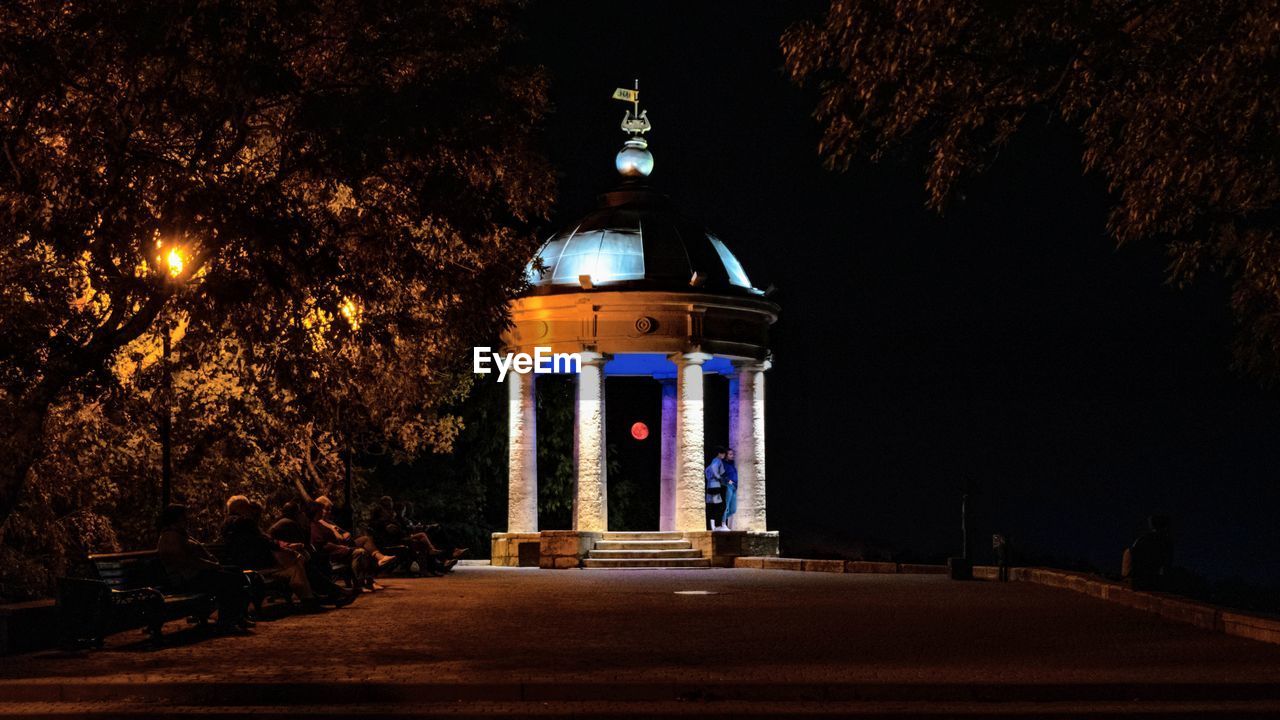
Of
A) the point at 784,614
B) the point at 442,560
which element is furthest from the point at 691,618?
the point at 442,560

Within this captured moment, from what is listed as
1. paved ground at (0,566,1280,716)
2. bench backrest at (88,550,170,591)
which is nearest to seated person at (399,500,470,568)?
paved ground at (0,566,1280,716)

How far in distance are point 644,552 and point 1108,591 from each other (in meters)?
15.1

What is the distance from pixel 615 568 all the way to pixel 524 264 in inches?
559

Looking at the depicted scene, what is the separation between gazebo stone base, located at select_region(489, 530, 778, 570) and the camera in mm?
34656

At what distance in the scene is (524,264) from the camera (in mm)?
21453

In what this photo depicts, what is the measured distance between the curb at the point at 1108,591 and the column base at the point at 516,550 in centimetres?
450

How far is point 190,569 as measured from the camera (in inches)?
632

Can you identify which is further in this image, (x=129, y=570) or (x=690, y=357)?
(x=690, y=357)

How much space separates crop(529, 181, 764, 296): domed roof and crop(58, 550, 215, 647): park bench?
69.2 ft

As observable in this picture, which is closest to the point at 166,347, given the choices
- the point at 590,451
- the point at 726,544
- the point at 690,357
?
the point at 590,451

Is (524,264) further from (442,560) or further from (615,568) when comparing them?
(615,568)

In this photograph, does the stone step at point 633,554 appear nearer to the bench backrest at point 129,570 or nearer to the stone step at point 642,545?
the stone step at point 642,545

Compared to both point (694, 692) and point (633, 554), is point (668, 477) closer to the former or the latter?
point (633, 554)

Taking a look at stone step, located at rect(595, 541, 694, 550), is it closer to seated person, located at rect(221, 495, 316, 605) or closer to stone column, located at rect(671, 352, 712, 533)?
stone column, located at rect(671, 352, 712, 533)
